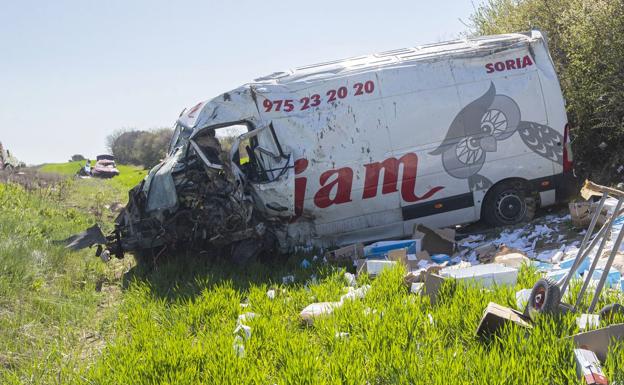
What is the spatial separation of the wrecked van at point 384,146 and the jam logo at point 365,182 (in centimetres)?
1

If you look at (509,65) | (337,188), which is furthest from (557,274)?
(509,65)

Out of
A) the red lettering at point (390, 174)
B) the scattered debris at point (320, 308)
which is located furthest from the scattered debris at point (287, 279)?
the red lettering at point (390, 174)

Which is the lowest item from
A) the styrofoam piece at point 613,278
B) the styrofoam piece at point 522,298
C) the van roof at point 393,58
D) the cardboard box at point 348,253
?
the styrofoam piece at point 613,278

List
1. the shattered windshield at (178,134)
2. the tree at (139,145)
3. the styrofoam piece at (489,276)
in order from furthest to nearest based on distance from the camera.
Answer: the tree at (139,145), the shattered windshield at (178,134), the styrofoam piece at (489,276)

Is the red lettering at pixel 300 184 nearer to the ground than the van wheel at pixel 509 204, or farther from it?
farther from it

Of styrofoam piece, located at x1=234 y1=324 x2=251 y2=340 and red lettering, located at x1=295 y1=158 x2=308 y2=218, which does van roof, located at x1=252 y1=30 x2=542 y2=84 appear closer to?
red lettering, located at x1=295 y1=158 x2=308 y2=218

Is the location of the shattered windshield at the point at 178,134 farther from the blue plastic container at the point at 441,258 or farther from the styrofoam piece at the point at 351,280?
the blue plastic container at the point at 441,258

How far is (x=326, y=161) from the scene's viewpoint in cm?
823

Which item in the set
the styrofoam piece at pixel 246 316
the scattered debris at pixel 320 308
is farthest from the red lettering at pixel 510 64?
the styrofoam piece at pixel 246 316

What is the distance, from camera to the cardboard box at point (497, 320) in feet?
12.9

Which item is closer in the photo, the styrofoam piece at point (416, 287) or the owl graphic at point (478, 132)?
the styrofoam piece at point (416, 287)

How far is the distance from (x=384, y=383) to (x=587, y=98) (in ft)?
28.4

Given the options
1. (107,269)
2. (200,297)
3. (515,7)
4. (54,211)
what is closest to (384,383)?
(200,297)

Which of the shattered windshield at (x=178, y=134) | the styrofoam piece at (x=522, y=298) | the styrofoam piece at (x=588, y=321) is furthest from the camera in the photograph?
the shattered windshield at (x=178, y=134)
